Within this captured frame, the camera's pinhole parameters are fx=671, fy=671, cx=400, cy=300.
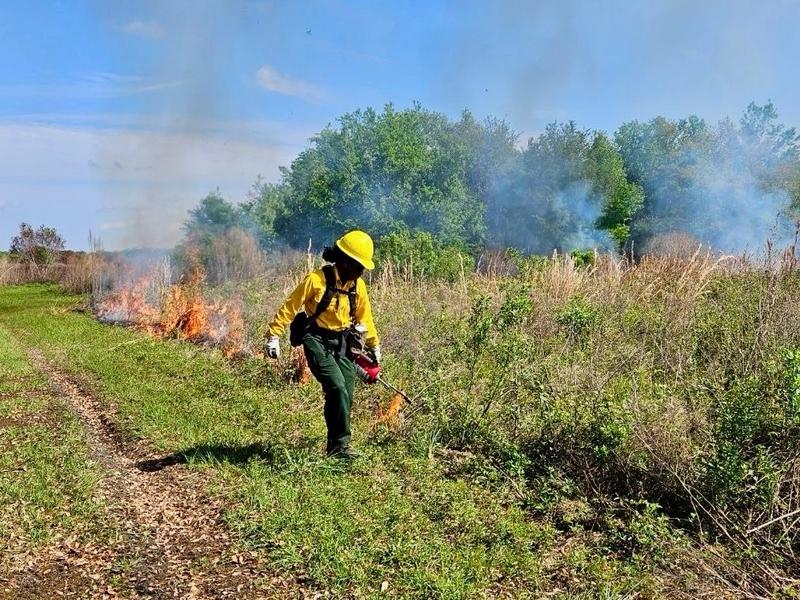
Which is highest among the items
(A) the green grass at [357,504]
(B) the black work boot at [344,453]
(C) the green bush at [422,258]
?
(C) the green bush at [422,258]

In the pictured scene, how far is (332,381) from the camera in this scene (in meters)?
5.57

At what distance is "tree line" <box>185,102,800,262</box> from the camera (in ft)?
78.0

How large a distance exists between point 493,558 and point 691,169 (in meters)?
26.0

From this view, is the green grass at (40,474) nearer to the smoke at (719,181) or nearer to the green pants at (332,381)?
the green pants at (332,381)

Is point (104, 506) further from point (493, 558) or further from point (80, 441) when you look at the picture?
point (493, 558)

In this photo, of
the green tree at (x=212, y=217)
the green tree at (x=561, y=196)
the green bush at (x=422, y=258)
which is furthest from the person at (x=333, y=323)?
the green tree at (x=561, y=196)

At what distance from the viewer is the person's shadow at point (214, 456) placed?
5.92 meters

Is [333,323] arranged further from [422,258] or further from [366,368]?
[422,258]

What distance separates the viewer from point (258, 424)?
23.2ft

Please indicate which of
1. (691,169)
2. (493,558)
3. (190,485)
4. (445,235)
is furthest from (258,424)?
(691,169)

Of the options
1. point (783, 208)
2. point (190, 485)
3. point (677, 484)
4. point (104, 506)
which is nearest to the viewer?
point (677, 484)

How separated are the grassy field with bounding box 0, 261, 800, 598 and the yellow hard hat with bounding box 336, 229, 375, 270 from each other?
1.47 meters

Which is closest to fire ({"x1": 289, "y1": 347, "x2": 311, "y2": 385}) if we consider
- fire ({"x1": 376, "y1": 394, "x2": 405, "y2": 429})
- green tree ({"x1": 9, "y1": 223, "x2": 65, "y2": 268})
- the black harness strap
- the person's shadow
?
fire ({"x1": 376, "y1": 394, "x2": 405, "y2": 429})

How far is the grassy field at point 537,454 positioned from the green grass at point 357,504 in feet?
0.05
